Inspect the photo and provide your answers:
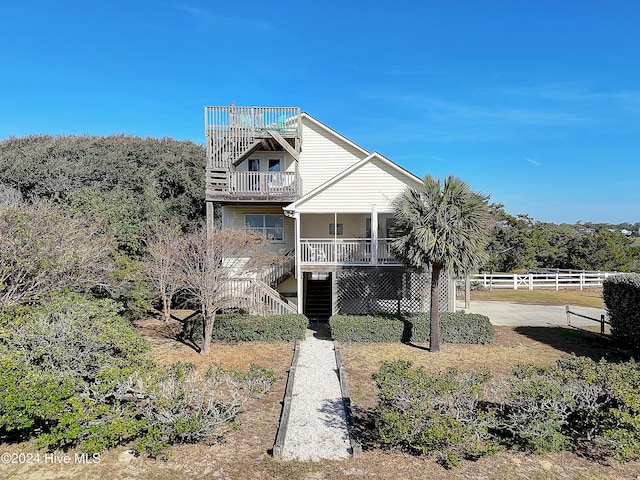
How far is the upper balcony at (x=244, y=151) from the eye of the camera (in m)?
17.1

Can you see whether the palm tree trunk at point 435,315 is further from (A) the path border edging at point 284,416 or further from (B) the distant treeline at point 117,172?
(B) the distant treeline at point 117,172

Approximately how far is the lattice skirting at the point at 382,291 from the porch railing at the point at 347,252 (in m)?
0.51

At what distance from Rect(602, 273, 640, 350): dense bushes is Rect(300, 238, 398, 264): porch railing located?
8080 mm

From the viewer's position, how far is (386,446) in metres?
6.44

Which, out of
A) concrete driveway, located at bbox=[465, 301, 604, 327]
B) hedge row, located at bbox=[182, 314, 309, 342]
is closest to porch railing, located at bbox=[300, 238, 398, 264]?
hedge row, located at bbox=[182, 314, 309, 342]

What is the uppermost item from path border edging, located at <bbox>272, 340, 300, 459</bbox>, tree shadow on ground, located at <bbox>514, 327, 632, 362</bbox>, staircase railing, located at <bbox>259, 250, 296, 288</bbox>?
staircase railing, located at <bbox>259, 250, 296, 288</bbox>

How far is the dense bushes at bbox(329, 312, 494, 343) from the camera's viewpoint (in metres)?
13.6

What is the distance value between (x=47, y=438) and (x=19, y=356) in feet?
5.03

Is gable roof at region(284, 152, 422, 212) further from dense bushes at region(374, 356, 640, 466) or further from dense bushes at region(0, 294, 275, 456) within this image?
dense bushes at region(374, 356, 640, 466)

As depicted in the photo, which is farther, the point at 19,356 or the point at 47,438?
the point at 19,356

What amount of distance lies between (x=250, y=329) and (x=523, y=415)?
965cm

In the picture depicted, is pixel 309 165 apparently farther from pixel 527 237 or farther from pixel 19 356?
pixel 527 237

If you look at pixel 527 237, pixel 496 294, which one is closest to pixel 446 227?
pixel 496 294

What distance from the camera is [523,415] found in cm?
613
